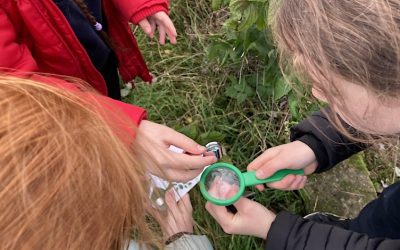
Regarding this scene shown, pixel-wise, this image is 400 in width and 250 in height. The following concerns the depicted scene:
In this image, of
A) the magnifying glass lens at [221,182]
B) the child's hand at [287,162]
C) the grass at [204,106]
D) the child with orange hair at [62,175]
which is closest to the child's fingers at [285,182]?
the child's hand at [287,162]

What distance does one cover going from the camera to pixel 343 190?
1748mm

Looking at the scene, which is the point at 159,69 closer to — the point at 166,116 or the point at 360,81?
the point at 166,116

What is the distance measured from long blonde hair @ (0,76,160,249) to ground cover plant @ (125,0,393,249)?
2.36 feet

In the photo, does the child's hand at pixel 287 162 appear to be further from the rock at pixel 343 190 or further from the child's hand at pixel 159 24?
the child's hand at pixel 159 24

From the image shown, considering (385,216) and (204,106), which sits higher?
(204,106)

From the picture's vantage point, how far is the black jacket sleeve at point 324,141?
137cm

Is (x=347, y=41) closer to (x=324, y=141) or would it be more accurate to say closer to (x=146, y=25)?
(x=324, y=141)

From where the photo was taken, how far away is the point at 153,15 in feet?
5.16

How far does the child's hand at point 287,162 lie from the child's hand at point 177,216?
21 centimetres

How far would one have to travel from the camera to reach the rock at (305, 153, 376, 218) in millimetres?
1728

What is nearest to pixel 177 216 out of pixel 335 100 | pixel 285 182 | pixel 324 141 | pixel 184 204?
pixel 184 204

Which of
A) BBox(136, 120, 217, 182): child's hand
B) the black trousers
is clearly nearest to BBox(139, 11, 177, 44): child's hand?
BBox(136, 120, 217, 182): child's hand

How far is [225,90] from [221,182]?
711 millimetres

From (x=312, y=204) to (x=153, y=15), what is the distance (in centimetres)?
84
